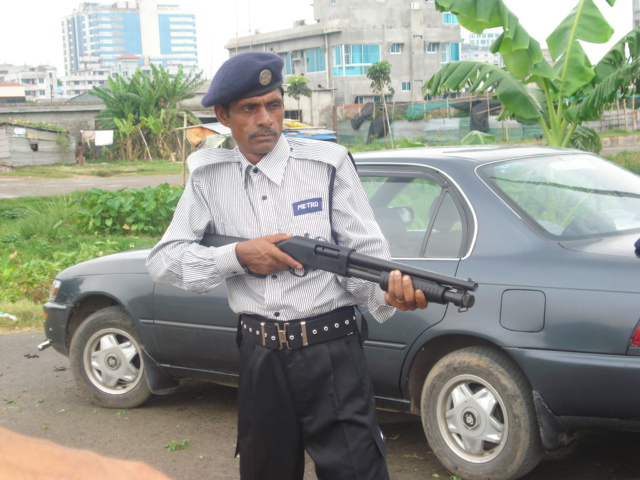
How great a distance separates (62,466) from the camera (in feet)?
3.18

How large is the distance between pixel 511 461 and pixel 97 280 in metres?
3.00

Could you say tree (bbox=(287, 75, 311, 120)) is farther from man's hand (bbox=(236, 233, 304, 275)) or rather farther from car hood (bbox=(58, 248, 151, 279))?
man's hand (bbox=(236, 233, 304, 275))

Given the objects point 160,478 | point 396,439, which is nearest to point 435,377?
point 396,439

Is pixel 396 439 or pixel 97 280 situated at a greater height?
pixel 97 280

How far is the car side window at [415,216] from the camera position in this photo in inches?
170

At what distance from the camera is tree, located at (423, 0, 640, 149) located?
824 centimetres

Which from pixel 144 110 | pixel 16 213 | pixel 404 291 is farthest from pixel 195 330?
pixel 144 110

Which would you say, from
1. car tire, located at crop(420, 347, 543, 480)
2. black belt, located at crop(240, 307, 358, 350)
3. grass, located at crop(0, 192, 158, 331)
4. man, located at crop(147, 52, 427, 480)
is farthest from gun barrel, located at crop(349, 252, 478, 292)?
grass, located at crop(0, 192, 158, 331)

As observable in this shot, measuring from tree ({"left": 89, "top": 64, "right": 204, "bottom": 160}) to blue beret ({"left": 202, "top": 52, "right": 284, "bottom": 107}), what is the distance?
3648 cm

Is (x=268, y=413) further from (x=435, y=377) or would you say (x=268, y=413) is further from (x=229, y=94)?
(x=435, y=377)

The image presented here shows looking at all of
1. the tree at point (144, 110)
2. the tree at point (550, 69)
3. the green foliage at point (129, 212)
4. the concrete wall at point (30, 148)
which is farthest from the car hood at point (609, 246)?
the tree at point (144, 110)

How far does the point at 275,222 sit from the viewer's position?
290 cm

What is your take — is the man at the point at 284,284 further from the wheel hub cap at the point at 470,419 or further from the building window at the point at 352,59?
the building window at the point at 352,59

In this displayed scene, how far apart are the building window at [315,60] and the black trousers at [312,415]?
58.5 metres
